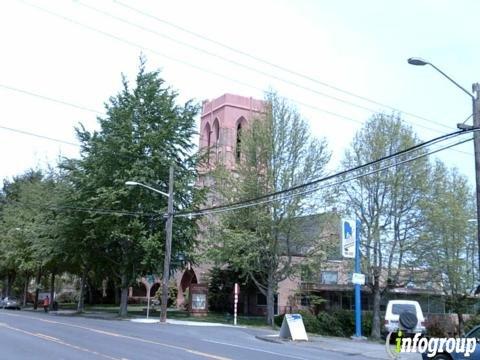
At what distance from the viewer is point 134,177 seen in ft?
128

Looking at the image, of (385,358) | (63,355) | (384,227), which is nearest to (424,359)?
(385,358)

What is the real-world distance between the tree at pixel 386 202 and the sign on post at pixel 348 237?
6.60m

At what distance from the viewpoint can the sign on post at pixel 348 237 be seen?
2786 centimetres

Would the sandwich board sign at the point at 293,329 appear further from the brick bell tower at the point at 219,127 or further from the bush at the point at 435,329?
the brick bell tower at the point at 219,127

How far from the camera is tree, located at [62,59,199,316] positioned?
129ft

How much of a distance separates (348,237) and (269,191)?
1139cm

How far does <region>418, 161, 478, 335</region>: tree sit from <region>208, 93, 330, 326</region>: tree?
7.59 meters

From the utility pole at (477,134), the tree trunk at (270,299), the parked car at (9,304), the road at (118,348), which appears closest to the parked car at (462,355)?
the road at (118,348)

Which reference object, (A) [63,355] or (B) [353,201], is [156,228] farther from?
(A) [63,355]

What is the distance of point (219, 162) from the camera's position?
138ft

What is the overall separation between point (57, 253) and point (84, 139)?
29.8ft

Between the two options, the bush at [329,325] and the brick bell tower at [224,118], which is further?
the brick bell tower at [224,118]

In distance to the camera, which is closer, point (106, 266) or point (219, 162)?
point (219, 162)

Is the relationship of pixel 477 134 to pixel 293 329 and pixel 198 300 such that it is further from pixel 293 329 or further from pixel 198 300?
pixel 198 300
